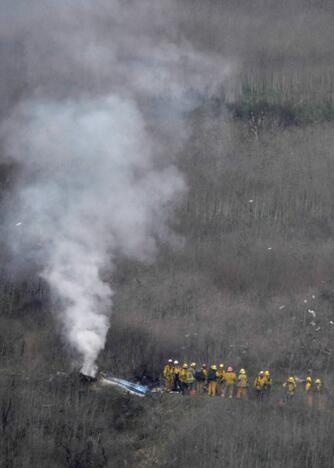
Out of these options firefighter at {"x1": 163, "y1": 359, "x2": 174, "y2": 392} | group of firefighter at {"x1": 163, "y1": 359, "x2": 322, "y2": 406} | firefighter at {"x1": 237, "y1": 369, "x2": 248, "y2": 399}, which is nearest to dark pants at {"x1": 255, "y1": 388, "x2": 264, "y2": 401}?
group of firefighter at {"x1": 163, "y1": 359, "x2": 322, "y2": 406}

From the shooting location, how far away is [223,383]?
35.8 meters

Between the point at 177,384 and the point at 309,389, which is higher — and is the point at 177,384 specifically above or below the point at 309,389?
below

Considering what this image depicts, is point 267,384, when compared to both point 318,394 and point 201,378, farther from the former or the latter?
point 201,378

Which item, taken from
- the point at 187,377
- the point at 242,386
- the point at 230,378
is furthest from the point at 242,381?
the point at 187,377

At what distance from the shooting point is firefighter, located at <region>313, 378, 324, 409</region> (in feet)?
114

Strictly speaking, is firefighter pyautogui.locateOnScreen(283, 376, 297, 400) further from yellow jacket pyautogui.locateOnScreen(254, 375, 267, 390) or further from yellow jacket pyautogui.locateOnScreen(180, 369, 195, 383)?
Answer: yellow jacket pyautogui.locateOnScreen(180, 369, 195, 383)

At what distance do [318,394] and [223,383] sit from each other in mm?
2969

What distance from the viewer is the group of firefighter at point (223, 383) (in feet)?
115

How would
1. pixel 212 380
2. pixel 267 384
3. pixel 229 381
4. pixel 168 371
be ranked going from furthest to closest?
pixel 168 371 → pixel 212 380 → pixel 229 381 → pixel 267 384

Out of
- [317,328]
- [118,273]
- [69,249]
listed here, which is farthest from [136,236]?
[317,328]

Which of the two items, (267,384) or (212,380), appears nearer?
(267,384)

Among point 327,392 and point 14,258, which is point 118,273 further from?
point 327,392

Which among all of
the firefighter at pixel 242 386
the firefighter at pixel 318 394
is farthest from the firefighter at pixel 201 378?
the firefighter at pixel 318 394

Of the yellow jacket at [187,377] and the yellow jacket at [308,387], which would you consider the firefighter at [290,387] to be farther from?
the yellow jacket at [187,377]
